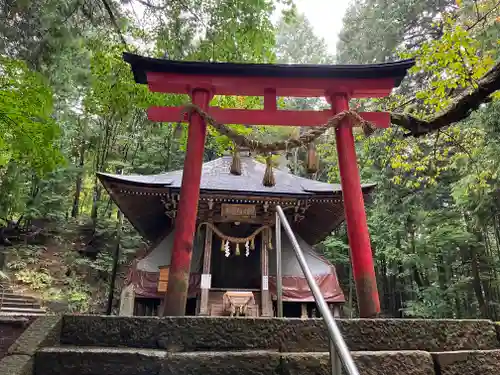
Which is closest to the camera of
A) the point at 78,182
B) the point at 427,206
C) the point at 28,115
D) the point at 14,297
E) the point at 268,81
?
the point at 28,115

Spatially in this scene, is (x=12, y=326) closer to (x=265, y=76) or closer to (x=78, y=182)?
(x=265, y=76)

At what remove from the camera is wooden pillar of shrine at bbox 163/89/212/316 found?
12.6 feet

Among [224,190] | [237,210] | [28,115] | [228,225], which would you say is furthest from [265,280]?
[28,115]

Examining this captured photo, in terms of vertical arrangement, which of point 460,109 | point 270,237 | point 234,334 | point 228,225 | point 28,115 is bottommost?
point 234,334

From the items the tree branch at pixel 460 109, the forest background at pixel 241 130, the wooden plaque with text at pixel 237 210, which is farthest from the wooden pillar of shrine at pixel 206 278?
the tree branch at pixel 460 109

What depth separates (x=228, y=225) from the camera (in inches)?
393

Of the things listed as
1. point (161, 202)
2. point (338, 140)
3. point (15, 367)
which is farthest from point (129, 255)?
point (15, 367)

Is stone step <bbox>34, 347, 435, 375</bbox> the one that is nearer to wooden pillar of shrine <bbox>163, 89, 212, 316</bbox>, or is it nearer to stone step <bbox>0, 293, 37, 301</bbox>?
wooden pillar of shrine <bbox>163, 89, 212, 316</bbox>

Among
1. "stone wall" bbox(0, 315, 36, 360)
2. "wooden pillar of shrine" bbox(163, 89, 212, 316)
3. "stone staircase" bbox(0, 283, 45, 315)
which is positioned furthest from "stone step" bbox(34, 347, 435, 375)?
"stone staircase" bbox(0, 283, 45, 315)

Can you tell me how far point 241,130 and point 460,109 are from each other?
4182 millimetres

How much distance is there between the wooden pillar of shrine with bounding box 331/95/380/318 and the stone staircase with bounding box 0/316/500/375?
1.35m

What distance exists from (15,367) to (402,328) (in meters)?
2.42

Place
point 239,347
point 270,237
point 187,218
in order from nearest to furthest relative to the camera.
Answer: point 239,347 → point 187,218 → point 270,237

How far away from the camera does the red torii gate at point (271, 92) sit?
4363 mm
